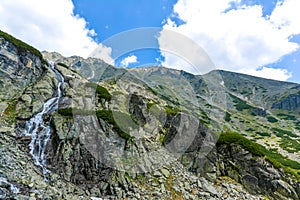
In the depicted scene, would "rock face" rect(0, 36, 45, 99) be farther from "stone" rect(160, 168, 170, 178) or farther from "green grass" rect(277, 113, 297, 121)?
"green grass" rect(277, 113, 297, 121)

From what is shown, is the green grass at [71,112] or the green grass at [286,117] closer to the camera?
the green grass at [71,112]

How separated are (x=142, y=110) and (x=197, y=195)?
48.8 feet

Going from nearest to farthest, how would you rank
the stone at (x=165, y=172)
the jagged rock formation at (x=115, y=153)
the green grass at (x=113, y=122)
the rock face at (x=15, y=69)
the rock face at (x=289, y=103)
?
the jagged rock formation at (x=115, y=153)
the stone at (x=165, y=172)
the green grass at (x=113, y=122)
the rock face at (x=15, y=69)
the rock face at (x=289, y=103)

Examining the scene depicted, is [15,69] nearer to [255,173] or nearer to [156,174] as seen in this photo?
[156,174]

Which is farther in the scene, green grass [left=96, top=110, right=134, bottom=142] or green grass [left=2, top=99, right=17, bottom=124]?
green grass [left=96, top=110, right=134, bottom=142]

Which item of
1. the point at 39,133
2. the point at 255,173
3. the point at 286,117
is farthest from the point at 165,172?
the point at 286,117

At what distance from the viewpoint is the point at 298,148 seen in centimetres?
6944

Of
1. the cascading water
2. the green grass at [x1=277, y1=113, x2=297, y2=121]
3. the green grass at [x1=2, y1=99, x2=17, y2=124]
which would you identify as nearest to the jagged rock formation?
the green grass at [x1=2, y1=99, x2=17, y2=124]

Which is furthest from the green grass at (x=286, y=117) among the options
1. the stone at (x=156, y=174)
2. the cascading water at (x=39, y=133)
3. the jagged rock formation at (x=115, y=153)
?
the cascading water at (x=39, y=133)

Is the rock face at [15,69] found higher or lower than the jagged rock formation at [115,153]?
higher

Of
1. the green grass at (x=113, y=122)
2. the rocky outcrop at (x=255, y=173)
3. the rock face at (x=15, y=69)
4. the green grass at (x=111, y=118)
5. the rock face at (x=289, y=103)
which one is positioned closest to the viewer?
the rocky outcrop at (x=255, y=173)

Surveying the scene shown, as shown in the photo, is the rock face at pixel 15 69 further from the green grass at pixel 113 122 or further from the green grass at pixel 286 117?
the green grass at pixel 286 117

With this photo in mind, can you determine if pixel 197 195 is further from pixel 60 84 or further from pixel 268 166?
pixel 60 84

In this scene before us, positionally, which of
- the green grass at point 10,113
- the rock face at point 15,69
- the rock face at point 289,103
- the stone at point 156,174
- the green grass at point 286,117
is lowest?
the stone at point 156,174
